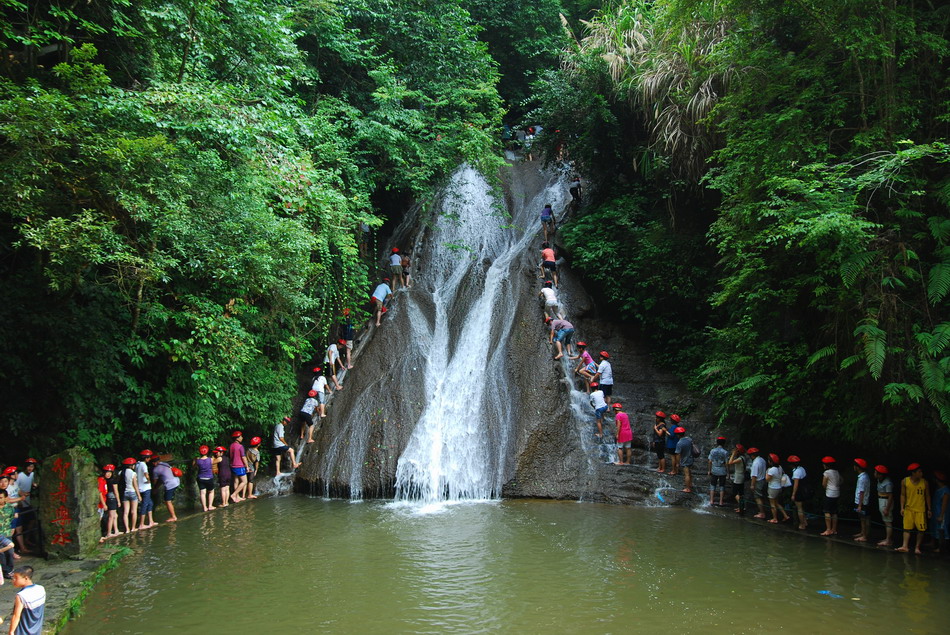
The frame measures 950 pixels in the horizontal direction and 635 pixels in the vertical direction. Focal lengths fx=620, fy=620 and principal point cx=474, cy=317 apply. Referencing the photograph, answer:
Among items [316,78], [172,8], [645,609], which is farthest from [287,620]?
[316,78]

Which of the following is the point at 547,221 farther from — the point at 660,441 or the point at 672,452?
the point at 672,452

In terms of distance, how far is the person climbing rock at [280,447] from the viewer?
14422 mm

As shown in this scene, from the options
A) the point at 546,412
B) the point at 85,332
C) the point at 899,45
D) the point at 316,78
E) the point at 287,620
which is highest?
the point at 316,78

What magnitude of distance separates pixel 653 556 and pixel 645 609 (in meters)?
1.92

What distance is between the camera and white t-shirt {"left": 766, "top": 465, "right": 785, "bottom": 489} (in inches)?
434

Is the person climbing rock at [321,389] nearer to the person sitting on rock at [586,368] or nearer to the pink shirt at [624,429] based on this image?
the person sitting on rock at [586,368]

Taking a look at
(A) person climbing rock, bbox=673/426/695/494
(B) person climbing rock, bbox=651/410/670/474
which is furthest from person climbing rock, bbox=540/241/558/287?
(A) person climbing rock, bbox=673/426/695/494

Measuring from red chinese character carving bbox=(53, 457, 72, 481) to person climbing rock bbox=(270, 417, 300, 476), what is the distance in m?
5.43

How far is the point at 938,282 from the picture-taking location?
322 inches

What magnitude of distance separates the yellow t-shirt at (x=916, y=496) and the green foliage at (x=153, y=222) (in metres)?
11.2

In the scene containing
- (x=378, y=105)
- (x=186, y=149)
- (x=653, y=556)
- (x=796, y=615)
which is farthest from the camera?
(x=378, y=105)

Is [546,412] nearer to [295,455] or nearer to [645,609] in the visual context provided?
[295,455]

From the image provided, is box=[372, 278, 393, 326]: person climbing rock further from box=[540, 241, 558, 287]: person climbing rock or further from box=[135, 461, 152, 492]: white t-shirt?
box=[135, 461, 152, 492]: white t-shirt

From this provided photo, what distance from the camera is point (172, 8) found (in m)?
11.3
